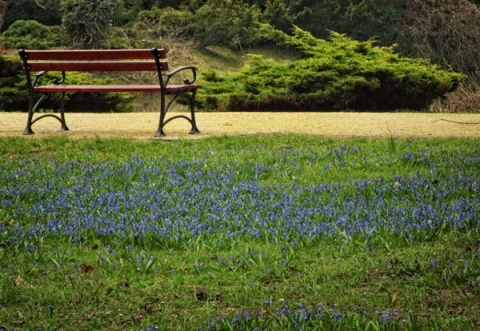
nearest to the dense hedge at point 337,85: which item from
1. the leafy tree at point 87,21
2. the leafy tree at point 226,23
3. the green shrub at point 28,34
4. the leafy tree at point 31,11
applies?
the leafy tree at point 87,21

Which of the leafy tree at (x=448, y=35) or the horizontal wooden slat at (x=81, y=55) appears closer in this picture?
the horizontal wooden slat at (x=81, y=55)

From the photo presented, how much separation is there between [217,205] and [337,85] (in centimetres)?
1019

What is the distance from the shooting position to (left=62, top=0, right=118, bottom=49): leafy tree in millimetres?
24891

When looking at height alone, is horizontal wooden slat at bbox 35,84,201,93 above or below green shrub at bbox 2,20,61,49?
below

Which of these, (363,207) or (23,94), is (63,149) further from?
(23,94)

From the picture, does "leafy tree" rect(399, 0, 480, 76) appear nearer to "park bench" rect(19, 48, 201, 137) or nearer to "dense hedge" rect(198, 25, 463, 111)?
"dense hedge" rect(198, 25, 463, 111)

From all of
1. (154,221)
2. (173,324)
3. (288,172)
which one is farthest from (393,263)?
(288,172)

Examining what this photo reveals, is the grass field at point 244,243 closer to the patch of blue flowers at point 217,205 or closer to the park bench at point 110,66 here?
the patch of blue flowers at point 217,205

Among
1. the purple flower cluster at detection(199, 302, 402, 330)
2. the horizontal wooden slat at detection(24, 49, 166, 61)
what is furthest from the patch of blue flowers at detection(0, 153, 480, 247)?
the horizontal wooden slat at detection(24, 49, 166, 61)

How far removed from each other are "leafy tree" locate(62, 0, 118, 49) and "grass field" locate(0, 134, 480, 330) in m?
15.9

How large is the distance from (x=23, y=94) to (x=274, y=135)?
326 inches

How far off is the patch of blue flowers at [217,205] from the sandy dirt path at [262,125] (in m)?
3.06

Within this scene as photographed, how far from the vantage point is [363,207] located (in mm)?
6922

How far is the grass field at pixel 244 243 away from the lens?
4793 millimetres
